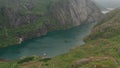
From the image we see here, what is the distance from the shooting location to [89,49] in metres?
164

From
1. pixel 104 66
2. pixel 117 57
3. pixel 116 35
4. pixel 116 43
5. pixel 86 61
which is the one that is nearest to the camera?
pixel 104 66

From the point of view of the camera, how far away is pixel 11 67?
162 metres

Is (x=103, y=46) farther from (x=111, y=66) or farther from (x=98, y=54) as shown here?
(x=111, y=66)

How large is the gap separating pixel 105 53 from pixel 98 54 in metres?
3.30

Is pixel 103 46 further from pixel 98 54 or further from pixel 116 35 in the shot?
pixel 116 35

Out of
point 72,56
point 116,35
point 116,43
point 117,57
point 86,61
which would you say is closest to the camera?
point 86,61

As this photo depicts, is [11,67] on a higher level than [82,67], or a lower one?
lower

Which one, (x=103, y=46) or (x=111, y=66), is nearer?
(x=111, y=66)

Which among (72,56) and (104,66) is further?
(72,56)

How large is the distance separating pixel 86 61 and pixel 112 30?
6852 centimetres

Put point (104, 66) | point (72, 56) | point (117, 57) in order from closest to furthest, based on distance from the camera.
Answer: point (104, 66)
point (117, 57)
point (72, 56)

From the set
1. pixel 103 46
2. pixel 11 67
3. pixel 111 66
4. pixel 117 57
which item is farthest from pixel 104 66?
pixel 11 67

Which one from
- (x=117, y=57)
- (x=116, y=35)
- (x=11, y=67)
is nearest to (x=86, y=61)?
(x=117, y=57)

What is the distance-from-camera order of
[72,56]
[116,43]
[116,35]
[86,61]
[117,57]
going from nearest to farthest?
[86,61] < [117,57] < [72,56] < [116,43] < [116,35]
